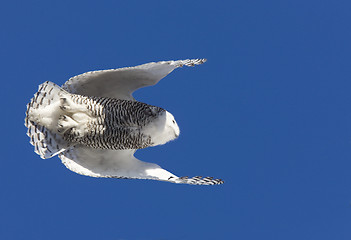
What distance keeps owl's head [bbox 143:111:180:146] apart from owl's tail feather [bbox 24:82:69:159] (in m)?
0.74

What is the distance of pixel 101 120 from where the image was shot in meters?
4.58

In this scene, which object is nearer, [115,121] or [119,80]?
[115,121]

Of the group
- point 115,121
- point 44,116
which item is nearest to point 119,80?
A: point 115,121

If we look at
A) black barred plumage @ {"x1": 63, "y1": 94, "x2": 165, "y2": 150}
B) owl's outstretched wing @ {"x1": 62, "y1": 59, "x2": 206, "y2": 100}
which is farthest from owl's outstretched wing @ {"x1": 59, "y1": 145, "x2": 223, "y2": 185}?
owl's outstretched wing @ {"x1": 62, "y1": 59, "x2": 206, "y2": 100}

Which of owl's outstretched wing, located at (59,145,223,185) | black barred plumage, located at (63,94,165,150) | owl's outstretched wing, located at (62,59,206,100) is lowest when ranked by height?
owl's outstretched wing, located at (59,145,223,185)

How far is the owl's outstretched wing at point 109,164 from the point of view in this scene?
4730 millimetres

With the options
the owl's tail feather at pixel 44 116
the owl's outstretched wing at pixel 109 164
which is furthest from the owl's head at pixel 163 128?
the owl's tail feather at pixel 44 116

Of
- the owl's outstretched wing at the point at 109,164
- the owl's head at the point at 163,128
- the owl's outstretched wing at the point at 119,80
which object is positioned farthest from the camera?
the owl's outstretched wing at the point at 109,164

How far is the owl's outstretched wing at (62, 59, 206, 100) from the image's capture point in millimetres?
4496

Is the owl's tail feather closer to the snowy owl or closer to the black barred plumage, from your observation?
the snowy owl

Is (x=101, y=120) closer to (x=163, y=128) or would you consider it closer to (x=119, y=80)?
(x=119, y=80)

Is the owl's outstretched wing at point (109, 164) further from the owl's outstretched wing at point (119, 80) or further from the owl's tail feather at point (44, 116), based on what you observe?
the owl's outstretched wing at point (119, 80)

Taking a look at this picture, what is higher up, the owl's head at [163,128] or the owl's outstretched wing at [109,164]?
the owl's head at [163,128]

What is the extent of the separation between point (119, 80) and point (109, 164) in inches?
28.3
